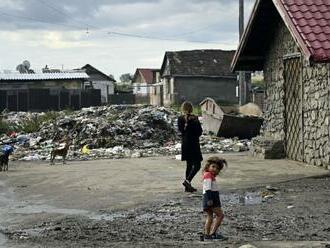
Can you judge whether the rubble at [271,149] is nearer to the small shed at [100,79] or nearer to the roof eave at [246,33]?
the roof eave at [246,33]

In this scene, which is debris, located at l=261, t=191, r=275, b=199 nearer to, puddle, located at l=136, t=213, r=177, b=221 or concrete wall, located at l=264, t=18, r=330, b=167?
puddle, located at l=136, t=213, r=177, b=221

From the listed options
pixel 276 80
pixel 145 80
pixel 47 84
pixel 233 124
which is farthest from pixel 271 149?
pixel 145 80

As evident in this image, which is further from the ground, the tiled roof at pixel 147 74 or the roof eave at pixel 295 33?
the tiled roof at pixel 147 74

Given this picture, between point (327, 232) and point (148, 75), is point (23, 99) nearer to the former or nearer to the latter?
point (327, 232)

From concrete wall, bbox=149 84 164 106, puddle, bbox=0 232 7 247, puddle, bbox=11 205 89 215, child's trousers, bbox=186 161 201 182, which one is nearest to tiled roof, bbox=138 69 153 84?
concrete wall, bbox=149 84 164 106

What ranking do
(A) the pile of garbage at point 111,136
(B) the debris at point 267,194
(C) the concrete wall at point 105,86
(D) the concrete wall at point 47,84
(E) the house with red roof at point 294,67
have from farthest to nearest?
(C) the concrete wall at point 105,86 → (D) the concrete wall at point 47,84 → (A) the pile of garbage at point 111,136 → (E) the house with red roof at point 294,67 → (B) the debris at point 267,194

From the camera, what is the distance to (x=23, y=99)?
45.1 meters

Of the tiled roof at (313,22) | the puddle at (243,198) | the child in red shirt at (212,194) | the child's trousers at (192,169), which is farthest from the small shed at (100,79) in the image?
the child in red shirt at (212,194)

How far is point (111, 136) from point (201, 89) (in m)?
39.4

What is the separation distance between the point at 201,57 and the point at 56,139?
42794 millimetres

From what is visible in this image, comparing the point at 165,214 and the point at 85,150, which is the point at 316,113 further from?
the point at 85,150

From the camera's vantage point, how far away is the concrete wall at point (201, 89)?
6397 centimetres

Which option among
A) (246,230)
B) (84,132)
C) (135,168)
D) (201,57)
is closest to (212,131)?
(84,132)

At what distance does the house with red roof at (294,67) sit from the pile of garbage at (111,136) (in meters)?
4.34
